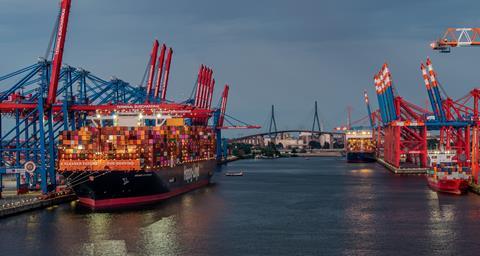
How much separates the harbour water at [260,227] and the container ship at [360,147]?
101 meters

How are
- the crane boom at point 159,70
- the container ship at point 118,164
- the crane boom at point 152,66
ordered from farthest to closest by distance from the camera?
the crane boom at point 152,66 → the crane boom at point 159,70 → the container ship at point 118,164

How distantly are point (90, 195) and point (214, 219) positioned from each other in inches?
435

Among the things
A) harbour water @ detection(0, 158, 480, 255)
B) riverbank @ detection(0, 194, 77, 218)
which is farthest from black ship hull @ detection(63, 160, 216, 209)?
riverbank @ detection(0, 194, 77, 218)

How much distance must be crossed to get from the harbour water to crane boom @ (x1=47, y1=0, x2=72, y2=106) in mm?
9640

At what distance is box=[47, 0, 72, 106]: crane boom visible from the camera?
54.7 m

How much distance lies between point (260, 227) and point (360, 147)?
461 feet

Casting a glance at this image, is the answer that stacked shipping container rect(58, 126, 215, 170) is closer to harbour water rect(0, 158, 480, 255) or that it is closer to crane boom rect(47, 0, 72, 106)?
crane boom rect(47, 0, 72, 106)

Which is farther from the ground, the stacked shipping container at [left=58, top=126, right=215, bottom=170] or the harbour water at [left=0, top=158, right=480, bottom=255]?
the stacked shipping container at [left=58, top=126, right=215, bottom=170]

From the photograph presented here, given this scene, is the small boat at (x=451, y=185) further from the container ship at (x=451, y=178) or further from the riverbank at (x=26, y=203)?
the riverbank at (x=26, y=203)

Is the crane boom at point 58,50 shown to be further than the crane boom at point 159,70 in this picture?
No

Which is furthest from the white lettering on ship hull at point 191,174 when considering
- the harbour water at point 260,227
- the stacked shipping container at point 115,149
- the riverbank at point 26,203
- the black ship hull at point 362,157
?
the black ship hull at point 362,157

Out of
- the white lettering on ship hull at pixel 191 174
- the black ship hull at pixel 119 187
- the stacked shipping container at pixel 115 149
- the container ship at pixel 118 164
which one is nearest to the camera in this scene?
the black ship hull at pixel 119 187

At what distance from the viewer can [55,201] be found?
178ft

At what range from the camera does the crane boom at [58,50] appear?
54656 mm
